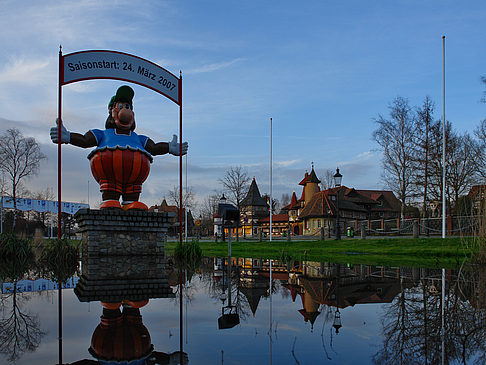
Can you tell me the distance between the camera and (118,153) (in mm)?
10875

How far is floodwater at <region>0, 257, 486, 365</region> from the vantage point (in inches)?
110

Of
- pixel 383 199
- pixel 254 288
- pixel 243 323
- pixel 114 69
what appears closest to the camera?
pixel 243 323

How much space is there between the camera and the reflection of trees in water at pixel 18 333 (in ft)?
9.62

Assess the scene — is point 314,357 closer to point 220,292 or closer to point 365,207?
point 220,292

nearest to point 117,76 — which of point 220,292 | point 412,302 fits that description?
point 220,292

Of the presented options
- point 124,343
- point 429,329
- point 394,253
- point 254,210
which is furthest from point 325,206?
point 124,343

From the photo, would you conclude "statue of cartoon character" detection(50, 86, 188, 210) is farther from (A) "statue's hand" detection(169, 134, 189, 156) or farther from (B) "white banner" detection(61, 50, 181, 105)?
(A) "statue's hand" detection(169, 134, 189, 156)

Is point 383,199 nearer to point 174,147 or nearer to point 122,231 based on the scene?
point 174,147

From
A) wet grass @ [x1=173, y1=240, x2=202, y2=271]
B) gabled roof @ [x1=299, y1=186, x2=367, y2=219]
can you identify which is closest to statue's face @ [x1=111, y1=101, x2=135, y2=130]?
wet grass @ [x1=173, y1=240, x2=202, y2=271]

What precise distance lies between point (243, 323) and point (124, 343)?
3.94ft

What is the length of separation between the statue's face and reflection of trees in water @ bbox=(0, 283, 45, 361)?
720 centimetres

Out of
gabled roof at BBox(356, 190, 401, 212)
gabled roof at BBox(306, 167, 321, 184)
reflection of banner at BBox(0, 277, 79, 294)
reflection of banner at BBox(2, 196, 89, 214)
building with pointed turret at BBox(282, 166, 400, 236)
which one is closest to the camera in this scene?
reflection of banner at BBox(0, 277, 79, 294)

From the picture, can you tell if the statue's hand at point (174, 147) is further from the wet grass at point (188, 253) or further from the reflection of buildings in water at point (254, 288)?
the reflection of buildings in water at point (254, 288)

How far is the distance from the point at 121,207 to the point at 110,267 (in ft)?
9.84
